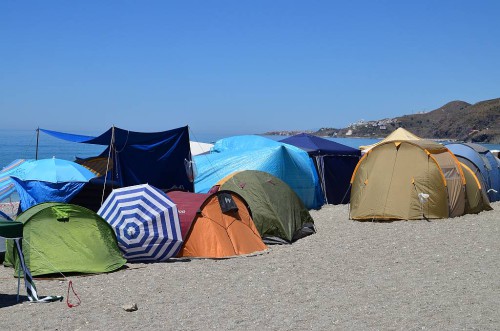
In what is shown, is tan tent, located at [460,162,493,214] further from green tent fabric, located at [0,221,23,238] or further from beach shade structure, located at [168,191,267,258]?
green tent fabric, located at [0,221,23,238]

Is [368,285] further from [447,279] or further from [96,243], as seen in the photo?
[96,243]

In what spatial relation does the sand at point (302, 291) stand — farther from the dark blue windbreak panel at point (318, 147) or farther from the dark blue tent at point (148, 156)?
the dark blue windbreak panel at point (318, 147)

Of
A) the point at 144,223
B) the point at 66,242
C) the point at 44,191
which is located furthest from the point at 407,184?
the point at 66,242

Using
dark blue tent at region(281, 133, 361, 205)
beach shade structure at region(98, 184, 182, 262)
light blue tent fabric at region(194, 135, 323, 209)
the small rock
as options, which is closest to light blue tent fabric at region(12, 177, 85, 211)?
beach shade structure at region(98, 184, 182, 262)

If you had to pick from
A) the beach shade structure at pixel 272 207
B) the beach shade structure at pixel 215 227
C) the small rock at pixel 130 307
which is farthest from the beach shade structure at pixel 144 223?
the small rock at pixel 130 307

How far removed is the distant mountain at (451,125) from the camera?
110 m

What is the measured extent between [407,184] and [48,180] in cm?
904

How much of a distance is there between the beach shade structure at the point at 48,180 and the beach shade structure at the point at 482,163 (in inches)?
436

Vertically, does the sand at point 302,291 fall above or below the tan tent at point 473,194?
below

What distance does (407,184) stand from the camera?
16.4 metres

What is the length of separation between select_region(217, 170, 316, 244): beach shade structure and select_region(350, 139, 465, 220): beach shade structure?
2.46 metres

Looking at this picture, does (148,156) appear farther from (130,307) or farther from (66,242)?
(130,307)

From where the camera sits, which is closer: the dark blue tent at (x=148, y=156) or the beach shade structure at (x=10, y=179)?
the dark blue tent at (x=148, y=156)

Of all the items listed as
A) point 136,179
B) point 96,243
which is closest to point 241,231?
point 96,243
